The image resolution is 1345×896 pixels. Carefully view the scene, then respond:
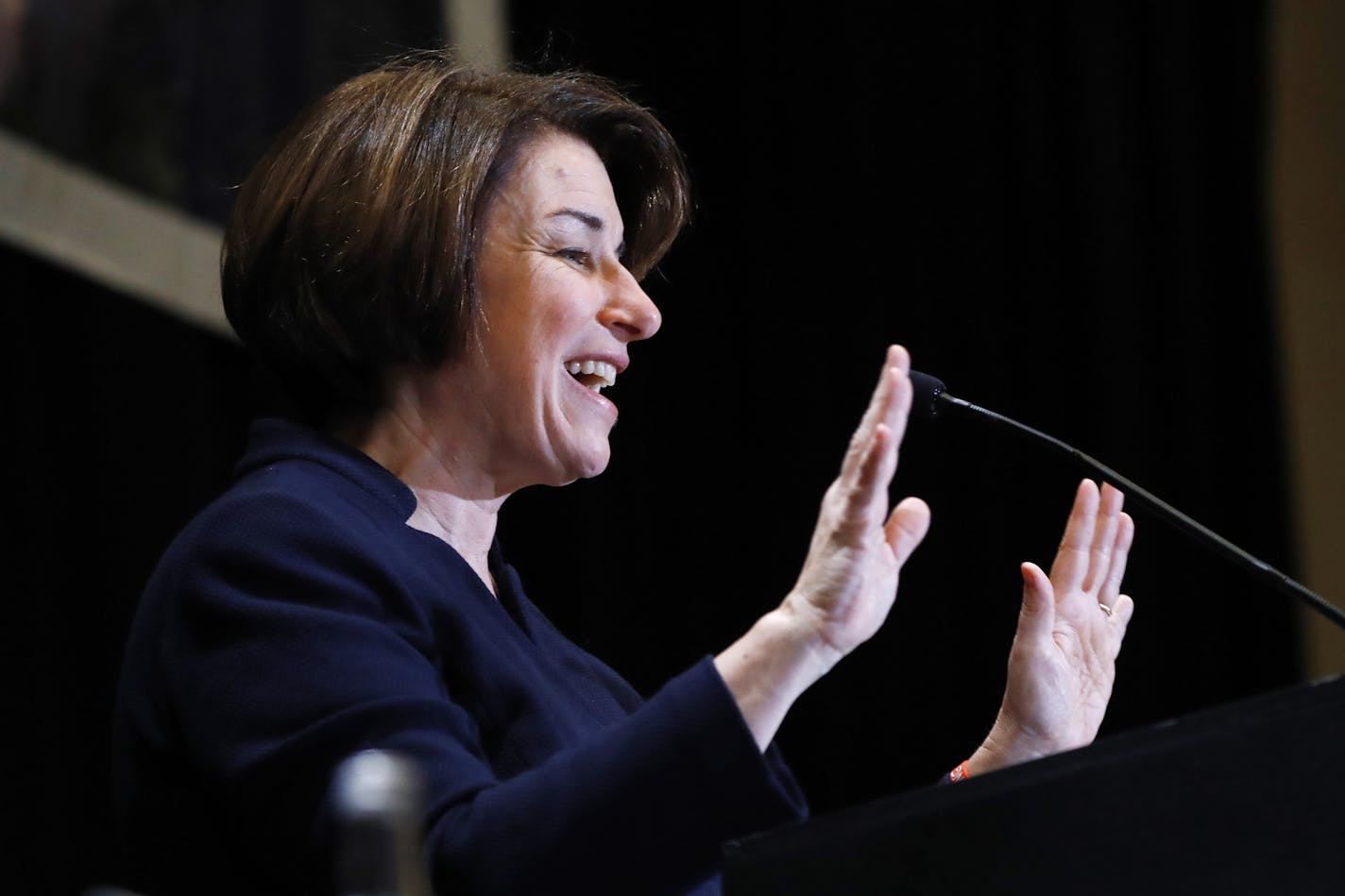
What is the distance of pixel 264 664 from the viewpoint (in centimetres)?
133

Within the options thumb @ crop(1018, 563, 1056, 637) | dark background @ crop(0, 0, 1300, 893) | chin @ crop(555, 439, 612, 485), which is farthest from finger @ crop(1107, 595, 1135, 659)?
dark background @ crop(0, 0, 1300, 893)

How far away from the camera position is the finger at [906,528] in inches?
49.9

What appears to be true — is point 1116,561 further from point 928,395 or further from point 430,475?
point 430,475

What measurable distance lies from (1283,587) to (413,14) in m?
2.47

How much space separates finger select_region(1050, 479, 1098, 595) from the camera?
1.83m

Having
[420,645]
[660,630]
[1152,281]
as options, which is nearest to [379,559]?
[420,645]

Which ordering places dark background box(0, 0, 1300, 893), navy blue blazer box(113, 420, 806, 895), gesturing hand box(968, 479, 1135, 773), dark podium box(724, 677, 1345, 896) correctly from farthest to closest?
dark background box(0, 0, 1300, 893)
gesturing hand box(968, 479, 1135, 773)
navy blue blazer box(113, 420, 806, 895)
dark podium box(724, 677, 1345, 896)

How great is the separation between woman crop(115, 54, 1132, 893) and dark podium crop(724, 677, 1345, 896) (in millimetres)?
145

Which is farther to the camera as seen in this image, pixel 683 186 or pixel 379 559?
pixel 683 186

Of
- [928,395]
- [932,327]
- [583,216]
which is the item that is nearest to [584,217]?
[583,216]

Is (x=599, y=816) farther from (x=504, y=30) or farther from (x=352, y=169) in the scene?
(x=504, y=30)

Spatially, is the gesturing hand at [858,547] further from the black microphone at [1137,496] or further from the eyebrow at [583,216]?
the eyebrow at [583,216]

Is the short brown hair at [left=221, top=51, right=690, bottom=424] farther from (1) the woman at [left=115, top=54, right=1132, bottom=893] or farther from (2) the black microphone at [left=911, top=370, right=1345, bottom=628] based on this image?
(2) the black microphone at [left=911, top=370, right=1345, bottom=628]

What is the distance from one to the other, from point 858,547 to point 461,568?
49cm
